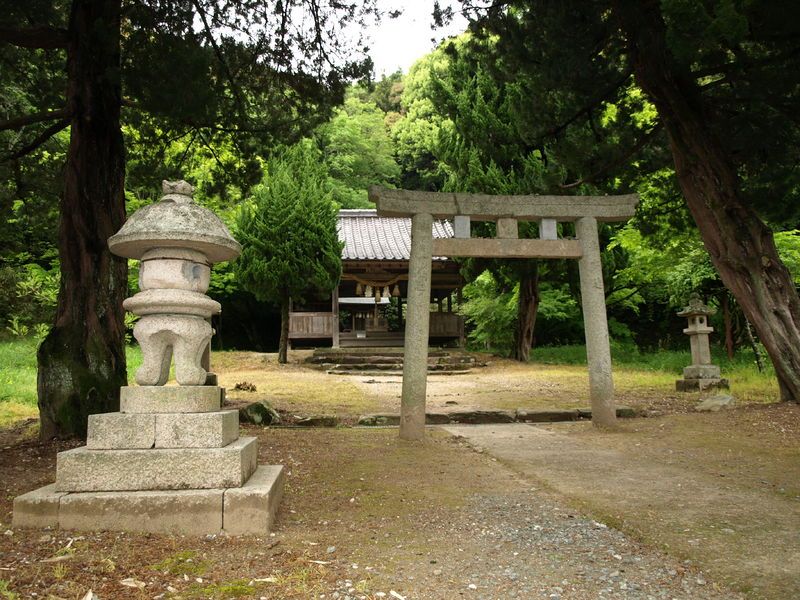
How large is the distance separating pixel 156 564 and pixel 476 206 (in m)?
5.27

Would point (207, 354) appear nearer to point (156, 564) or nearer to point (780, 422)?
point (156, 564)

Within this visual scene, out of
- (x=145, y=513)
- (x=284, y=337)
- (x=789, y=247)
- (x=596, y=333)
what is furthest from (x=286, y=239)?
(x=145, y=513)

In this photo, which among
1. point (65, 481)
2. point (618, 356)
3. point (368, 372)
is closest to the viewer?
point (65, 481)

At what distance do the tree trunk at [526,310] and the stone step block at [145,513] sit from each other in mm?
14511

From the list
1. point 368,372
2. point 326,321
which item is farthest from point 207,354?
point 326,321

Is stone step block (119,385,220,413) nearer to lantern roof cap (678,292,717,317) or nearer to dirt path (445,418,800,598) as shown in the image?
dirt path (445,418,800,598)

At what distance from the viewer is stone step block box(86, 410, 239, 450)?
325 cm

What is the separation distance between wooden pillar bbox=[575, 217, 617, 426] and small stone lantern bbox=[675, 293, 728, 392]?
4.70m

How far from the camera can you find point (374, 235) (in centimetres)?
2172

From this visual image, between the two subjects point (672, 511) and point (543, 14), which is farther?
point (543, 14)

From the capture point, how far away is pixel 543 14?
7250 mm

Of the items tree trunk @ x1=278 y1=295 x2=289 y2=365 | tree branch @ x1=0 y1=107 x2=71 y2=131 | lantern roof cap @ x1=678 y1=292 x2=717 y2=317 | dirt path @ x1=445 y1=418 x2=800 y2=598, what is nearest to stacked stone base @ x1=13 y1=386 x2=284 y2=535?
dirt path @ x1=445 y1=418 x2=800 y2=598

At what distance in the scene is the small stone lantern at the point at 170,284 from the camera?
11.2 ft

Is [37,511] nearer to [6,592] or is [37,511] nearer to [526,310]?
[6,592]
